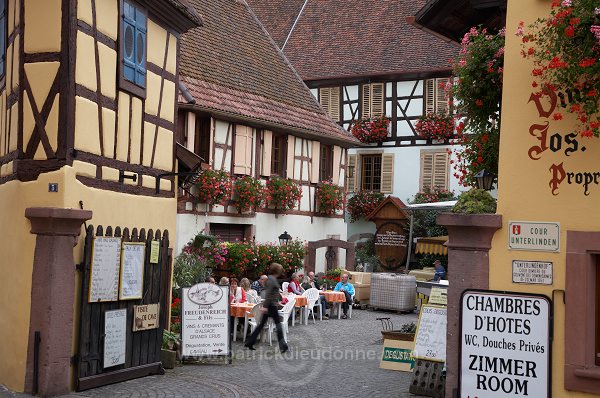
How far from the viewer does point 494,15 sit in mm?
10188

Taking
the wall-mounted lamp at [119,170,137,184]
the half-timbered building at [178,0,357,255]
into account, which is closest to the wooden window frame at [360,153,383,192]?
the half-timbered building at [178,0,357,255]

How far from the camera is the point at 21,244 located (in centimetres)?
1032

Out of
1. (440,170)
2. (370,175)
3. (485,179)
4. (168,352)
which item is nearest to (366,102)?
(370,175)

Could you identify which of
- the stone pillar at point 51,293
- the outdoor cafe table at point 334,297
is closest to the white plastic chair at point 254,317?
the outdoor cafe table at point 334,297

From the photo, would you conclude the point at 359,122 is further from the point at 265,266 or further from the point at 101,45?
the point at 101,45

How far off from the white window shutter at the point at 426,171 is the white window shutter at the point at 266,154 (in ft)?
27.2

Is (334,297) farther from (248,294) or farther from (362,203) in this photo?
(362,203)

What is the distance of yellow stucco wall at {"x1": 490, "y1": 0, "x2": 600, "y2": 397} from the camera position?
23.9 feet

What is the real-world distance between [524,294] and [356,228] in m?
24.3

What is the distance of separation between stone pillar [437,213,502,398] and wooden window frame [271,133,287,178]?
651 inches

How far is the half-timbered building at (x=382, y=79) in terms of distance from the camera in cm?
3006

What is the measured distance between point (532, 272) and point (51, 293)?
5669 mm

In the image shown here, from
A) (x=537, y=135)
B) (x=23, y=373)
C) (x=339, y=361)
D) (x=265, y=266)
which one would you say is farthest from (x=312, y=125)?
(x=537, y=135)

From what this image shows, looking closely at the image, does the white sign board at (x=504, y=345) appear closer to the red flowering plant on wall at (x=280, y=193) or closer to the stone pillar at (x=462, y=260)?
the stone pillar at (x=462, y=260)
